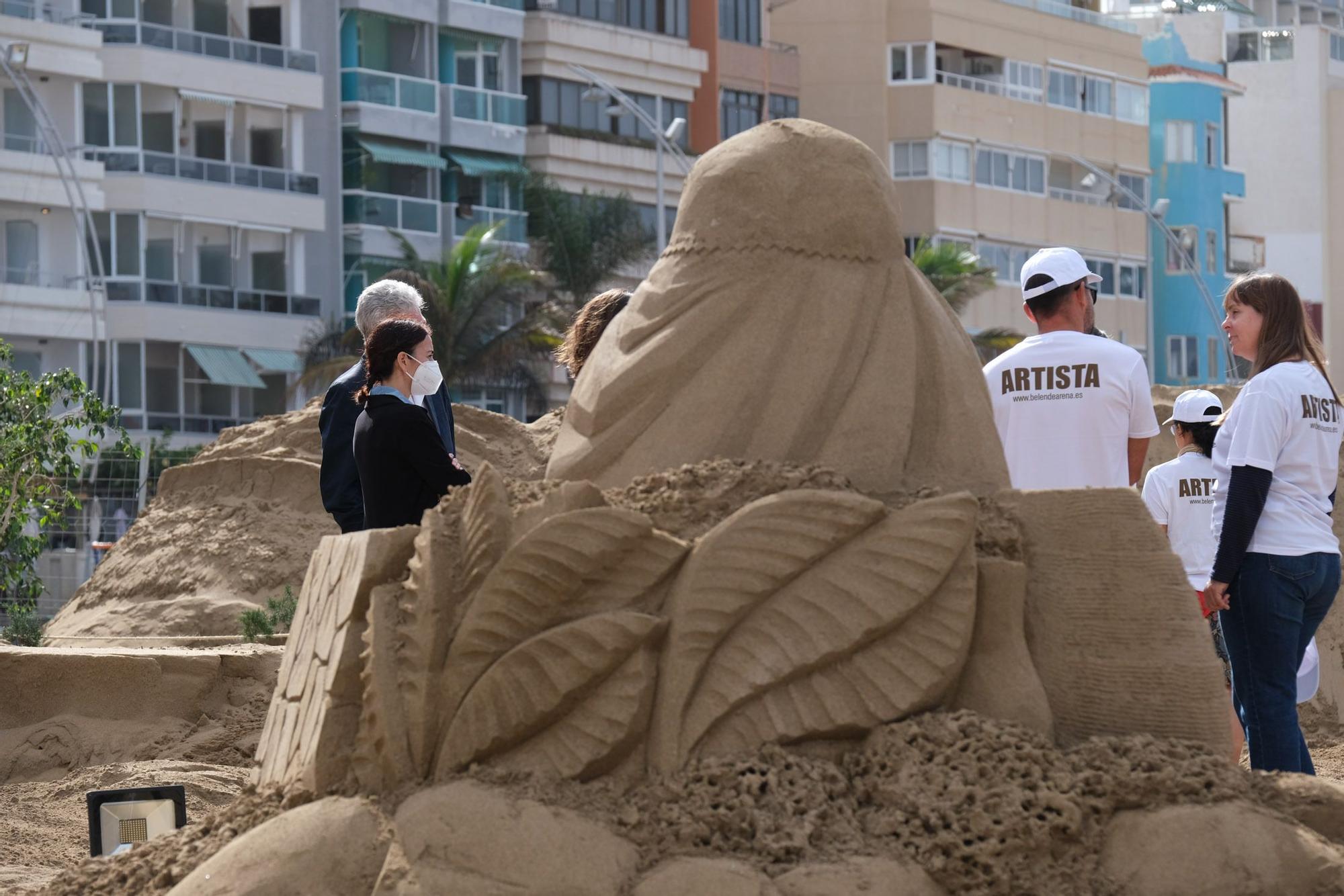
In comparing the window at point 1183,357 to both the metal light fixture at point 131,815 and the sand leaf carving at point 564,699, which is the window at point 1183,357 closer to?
the metal light fixture at point 131,815

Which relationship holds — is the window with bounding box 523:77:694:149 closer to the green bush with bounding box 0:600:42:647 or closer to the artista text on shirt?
the green bush with bounding box 0:600:42:647

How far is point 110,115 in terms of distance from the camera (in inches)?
1328

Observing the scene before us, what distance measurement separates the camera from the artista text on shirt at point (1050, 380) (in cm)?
623

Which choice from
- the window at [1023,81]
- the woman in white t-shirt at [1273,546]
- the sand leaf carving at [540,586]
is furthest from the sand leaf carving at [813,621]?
the window at [1023,81]

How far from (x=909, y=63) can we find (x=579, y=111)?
7.83m

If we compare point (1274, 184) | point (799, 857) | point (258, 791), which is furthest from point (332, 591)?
point (1274, 184)

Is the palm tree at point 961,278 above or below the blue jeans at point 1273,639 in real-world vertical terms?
above

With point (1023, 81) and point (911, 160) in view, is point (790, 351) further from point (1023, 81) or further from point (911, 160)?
point (1023, 81)

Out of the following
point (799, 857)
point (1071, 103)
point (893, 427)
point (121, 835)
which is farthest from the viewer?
point (1071, 103)

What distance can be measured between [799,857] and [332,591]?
140cm

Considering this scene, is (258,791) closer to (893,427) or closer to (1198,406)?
(893,427)

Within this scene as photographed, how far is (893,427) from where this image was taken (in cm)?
605

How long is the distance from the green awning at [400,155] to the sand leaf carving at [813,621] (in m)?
32.0

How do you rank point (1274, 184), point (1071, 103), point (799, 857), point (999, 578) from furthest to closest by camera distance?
point (1274, 184), point (1071, 103), point (999, 578), point (799, 857)
